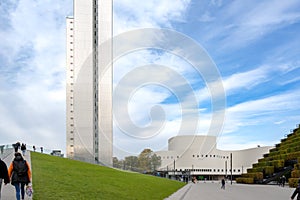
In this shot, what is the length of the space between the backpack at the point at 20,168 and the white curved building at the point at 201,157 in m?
118

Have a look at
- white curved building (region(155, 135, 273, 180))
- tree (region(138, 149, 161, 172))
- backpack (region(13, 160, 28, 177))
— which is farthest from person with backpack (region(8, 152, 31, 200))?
white curved building (region(155, 135, 273, 180))

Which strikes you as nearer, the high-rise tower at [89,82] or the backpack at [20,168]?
the backpack at [20,168]

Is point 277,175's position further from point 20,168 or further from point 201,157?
point 201,157

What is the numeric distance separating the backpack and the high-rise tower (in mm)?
79709

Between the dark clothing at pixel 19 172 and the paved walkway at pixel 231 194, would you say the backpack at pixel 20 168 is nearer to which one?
the dark clothing at pixel 19 172

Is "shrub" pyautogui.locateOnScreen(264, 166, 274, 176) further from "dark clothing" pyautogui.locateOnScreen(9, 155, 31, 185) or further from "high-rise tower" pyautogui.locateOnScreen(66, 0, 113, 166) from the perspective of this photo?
"dark clothing" pyautogui.locateOnScreen(9, 155, 31, 185)

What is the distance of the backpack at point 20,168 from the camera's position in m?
11.7

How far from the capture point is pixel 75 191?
15.4 m

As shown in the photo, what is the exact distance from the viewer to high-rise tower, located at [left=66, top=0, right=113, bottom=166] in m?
92.1

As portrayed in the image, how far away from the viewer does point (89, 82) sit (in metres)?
94.4

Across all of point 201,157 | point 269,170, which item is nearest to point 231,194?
point 269,170

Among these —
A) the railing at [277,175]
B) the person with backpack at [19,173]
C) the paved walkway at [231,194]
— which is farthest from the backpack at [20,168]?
the railing at [277,175]

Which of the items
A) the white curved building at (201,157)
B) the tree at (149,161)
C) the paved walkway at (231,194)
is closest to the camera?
the paved walkway at (231,194)

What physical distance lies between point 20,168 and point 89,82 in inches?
3290
